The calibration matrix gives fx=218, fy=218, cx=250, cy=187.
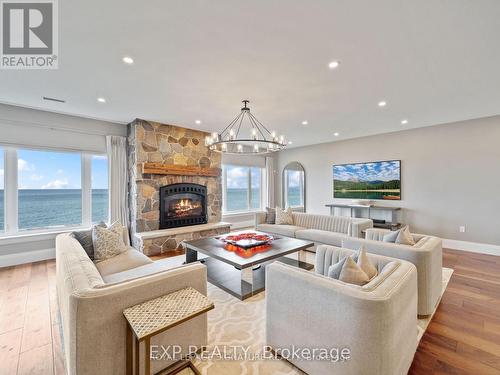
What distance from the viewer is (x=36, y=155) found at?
4176 mm

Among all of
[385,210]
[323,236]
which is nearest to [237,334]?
[323,236]

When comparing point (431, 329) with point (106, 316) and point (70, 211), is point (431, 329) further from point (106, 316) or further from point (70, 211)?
point (70, 211)

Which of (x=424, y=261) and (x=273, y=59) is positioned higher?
(x=273, y=59)

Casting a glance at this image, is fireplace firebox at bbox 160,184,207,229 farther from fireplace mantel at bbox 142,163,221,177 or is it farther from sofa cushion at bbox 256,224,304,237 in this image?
sofa cushion at bbox 256,224,304,237

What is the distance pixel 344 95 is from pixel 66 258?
3.93 m

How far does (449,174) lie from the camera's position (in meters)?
4.76

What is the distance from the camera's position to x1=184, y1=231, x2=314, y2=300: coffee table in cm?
274

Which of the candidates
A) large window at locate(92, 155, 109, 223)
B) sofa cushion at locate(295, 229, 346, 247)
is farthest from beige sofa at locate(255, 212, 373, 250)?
large window at locate(92, 155, 109, 223)

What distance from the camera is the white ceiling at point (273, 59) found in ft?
5.75

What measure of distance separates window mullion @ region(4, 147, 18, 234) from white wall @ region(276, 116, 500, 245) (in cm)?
763

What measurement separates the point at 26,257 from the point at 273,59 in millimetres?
5309

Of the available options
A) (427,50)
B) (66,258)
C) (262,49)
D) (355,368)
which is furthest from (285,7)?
(66,258)

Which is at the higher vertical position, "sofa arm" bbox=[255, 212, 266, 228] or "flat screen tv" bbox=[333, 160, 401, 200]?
"flat screen tv" bbox=[333, 160, 401, 200]

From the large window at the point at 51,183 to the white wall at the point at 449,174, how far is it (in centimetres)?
662
